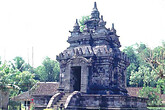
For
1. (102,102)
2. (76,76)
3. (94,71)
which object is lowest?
(102,102)

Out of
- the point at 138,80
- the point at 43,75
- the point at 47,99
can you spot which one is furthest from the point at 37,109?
the point at 43,75

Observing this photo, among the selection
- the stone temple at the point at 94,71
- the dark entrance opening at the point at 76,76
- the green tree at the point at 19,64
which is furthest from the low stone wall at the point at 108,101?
the green tree at the point at 19,64

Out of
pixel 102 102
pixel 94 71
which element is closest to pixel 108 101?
pixel 102 102

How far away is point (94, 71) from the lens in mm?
17984

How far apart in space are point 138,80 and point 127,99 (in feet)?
83.5

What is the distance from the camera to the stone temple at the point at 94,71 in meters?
15.7

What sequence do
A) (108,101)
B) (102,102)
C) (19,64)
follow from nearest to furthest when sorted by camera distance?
(108,101), (102,102), (19,64)

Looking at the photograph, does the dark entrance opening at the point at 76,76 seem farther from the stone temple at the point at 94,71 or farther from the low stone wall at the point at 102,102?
the low stone wall at the point at 102,102

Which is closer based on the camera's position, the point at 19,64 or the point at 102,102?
the point at 102,102

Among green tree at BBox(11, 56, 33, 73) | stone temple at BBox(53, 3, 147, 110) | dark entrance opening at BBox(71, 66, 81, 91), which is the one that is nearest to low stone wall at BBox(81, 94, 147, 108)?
stone temple at BBox(53, 3, 147, 110)

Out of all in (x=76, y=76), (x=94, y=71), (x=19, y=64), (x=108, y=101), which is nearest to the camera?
(x=108, y=101)

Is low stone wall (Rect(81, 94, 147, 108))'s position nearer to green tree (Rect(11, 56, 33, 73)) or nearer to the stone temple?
the stone temple

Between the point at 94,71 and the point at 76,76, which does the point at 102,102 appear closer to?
the point at 94,71

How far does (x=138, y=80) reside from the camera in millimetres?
40250
